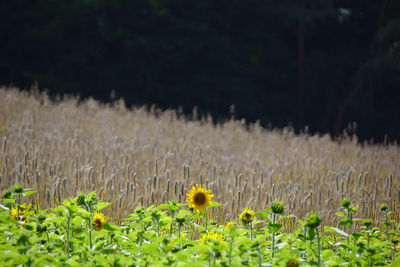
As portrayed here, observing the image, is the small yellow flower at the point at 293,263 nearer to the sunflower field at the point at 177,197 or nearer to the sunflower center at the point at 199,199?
the sunflower field at the point at 177,197

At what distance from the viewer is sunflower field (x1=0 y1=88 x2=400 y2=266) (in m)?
1.99

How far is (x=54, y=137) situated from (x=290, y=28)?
533 inches

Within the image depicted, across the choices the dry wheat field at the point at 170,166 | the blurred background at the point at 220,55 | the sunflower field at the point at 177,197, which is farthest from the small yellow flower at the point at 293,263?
the blurred background at the point at 220,55

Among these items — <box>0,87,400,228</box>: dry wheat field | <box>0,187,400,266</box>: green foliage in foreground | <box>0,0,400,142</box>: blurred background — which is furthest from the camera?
<box>0,0,400,142</box>: blurred background

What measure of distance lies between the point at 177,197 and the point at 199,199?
1.07 m

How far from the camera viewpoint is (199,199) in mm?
2322

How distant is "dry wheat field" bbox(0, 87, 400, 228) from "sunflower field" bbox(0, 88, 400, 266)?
2cm

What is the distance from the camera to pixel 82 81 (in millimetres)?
15172

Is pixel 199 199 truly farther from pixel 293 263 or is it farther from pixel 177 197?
pixel 177 197

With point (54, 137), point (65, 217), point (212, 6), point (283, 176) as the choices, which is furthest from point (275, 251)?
point (212, 6)

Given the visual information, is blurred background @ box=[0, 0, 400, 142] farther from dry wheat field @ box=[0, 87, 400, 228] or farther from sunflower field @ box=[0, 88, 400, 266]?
dry wheat field @ box=[0, 87, 400, 228]

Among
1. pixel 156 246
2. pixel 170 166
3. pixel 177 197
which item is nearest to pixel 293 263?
pixel 156 246

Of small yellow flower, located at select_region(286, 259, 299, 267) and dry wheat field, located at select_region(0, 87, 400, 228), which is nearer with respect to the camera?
small yellow flower, located at select_region(286, 259, 299, 267)

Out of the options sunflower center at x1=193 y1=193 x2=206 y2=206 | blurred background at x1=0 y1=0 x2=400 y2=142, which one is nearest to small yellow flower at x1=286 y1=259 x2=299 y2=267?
sunflower center at x1=193 y1=193 x2=206 y2=206
